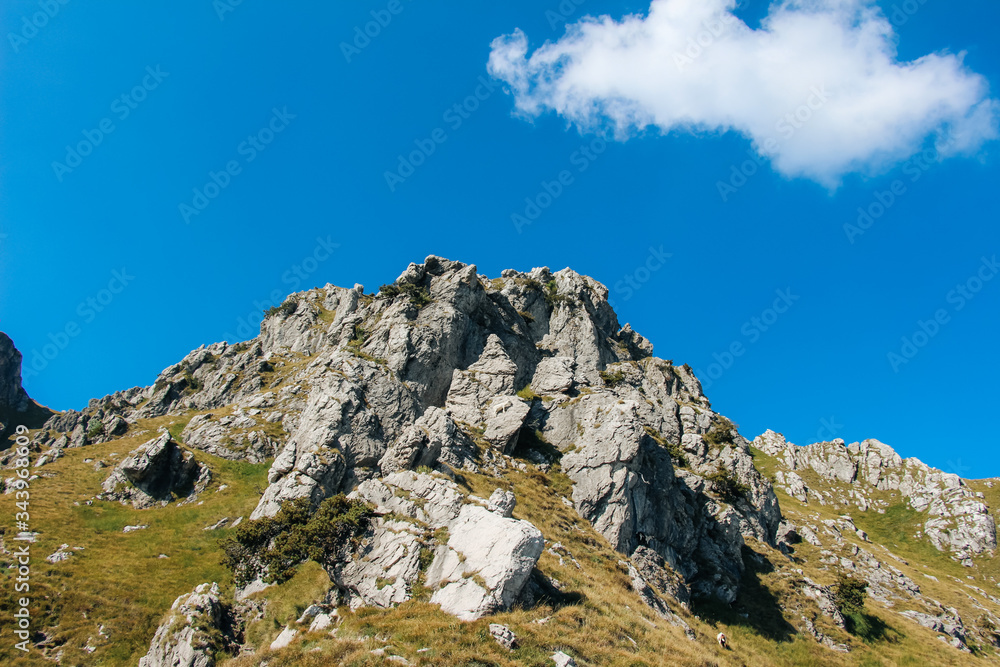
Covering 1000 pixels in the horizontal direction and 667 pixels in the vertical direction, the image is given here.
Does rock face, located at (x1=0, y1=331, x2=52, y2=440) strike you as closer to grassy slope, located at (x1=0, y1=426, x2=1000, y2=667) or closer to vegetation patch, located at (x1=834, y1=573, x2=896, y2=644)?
grassy slope, located at (x1=0, y1=426, x2=1000, y2=667)

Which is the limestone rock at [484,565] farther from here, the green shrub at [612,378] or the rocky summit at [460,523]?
the green shrub at [612,378]

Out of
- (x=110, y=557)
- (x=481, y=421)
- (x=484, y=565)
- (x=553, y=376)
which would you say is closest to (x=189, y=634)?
(x=484, y=565)

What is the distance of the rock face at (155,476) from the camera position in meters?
46.3

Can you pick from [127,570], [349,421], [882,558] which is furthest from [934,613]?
[127,570]

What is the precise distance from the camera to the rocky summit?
78.7 ft

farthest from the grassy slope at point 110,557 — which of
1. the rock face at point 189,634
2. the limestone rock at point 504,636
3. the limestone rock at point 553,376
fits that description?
the limestone rock at point 553,376

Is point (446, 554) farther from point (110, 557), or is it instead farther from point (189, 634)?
point (110, 557)

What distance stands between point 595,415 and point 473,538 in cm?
3313

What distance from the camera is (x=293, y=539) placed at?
29.8m

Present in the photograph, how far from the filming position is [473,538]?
2566 centimetres

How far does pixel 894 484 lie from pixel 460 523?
133 metres

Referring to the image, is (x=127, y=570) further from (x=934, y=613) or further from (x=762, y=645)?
(x=934, y=613)

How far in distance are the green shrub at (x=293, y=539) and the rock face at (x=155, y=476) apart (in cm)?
2105

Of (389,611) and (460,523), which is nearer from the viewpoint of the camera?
(389,611)
